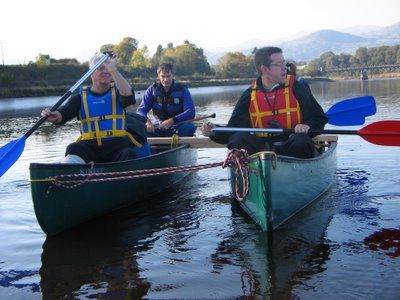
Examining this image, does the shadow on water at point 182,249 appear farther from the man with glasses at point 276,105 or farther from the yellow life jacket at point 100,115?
the yellow life jacket at point 100,115

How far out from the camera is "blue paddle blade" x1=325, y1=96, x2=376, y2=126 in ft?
22.1

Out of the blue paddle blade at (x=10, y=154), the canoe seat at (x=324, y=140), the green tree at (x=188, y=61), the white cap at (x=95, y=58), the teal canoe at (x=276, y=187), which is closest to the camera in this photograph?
the teal canoe at (x=276, y=187)

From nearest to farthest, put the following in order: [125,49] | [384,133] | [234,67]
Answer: [384,133], [125,49], [234,67]

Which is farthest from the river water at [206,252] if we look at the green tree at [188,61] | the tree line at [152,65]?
the green tree at [188,61]

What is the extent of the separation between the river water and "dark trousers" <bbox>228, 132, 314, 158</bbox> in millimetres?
713

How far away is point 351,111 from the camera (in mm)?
6809

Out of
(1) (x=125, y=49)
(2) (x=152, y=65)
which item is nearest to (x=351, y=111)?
(2) (x=152, y=65)

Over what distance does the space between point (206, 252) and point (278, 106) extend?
6.84 ft

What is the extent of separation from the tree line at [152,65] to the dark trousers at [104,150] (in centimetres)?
4166

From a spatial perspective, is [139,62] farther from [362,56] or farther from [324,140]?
[362,56]

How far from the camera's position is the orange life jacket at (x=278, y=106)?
237 inches

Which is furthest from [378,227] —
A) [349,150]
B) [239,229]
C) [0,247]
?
[349,150]

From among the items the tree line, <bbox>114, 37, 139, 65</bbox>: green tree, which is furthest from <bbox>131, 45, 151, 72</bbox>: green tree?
<bbox>114, 37, 139, 65</bbox>: green tree

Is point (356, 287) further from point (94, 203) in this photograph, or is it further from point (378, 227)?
point (94, 203)
